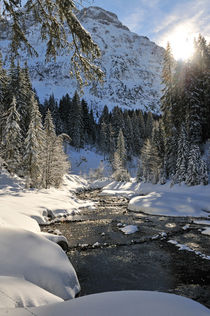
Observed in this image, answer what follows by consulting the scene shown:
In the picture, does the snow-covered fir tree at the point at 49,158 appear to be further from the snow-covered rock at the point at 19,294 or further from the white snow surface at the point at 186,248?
the snow-covered rock at the point at 19,294

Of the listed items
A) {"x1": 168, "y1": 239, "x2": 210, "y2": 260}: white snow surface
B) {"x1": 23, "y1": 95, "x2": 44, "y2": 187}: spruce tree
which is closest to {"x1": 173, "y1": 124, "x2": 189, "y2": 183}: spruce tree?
{"x1": 168, "y1": 239, "x2": 210, "y2": 260}: white snow surface

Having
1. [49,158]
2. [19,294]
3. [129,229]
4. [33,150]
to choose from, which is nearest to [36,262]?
[19,294]

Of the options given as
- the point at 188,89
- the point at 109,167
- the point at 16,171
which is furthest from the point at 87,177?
the point at 188,89

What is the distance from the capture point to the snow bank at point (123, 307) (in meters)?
3.57

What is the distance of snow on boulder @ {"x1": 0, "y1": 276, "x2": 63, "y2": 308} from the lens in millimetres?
4113

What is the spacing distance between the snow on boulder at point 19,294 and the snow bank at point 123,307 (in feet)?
2.37

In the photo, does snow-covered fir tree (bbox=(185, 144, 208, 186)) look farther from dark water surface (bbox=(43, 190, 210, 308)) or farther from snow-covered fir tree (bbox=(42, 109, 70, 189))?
snow-covered fir tree (bbox=(42, 109, 70, 189))

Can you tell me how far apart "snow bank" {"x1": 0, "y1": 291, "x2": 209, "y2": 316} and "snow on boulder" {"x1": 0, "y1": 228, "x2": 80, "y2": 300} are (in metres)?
2.55

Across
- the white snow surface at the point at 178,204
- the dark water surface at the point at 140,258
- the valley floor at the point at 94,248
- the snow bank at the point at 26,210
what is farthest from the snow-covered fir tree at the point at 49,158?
the dark water surface at the point at 140,258

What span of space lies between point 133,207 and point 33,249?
18808 mm

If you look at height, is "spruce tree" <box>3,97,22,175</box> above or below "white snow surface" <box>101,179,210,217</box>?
above

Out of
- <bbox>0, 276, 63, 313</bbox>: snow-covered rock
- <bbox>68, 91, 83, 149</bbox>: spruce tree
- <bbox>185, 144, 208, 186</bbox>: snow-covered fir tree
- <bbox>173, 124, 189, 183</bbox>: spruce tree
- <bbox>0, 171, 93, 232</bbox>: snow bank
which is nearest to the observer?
<bbox>0, 276, 63, 313</bbox>: snow-covered rock

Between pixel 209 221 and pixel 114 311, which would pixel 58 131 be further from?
pixel 114 311

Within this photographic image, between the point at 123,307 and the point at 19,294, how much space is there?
2.31 meters
